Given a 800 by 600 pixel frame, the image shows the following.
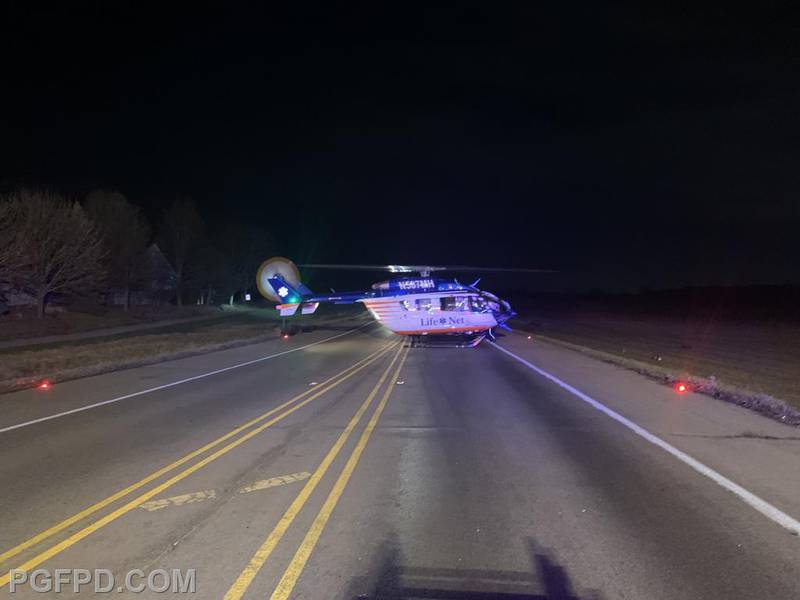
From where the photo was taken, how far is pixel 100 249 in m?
41.4

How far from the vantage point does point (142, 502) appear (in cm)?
639

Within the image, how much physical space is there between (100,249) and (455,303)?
26.0m

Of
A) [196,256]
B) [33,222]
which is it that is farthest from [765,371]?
[196,256]

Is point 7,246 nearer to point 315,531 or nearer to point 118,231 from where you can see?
point 118,231

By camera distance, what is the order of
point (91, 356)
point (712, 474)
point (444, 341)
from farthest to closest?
point (444, 341)
point (91, 356)
point (712, 474)

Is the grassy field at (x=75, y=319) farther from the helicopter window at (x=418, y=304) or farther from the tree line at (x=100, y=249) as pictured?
the helicopter window at (x=418, y=304)

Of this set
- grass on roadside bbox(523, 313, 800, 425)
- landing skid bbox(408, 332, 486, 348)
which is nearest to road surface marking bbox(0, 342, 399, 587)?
grass on roadside bbox(523, 313, 800, 425)

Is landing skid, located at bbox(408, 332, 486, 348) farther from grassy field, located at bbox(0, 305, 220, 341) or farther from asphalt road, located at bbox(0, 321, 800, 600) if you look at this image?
grassy field, located at bbox(0, 305, 220, 341)

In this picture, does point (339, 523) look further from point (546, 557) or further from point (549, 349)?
point (549, 349)

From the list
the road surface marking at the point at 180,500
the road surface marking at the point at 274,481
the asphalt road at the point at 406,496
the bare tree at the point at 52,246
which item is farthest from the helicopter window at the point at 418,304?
the road surface marking at the point at 180,500

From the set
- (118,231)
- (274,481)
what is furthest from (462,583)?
(118,231)

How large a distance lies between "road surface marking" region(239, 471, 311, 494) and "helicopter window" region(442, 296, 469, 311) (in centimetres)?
2338

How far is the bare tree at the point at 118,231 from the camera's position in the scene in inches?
1858

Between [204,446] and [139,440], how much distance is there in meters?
1.24
